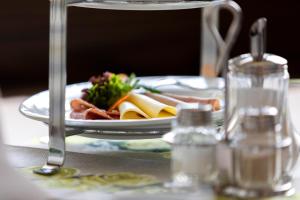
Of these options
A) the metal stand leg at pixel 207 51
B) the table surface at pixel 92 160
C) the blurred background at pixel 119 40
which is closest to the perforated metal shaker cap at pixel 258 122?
the table surface at pixel 92 160

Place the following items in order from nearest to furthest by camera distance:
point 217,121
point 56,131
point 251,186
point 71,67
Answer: point 251,186
point 56,131
point 217,121
point 71,67

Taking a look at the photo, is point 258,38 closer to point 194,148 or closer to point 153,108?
point 194,148

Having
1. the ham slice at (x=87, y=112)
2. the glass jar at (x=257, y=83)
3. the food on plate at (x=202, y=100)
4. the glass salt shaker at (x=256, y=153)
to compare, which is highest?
the glass jar at (x=257, y=83)

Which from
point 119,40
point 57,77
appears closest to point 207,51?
point 57,77

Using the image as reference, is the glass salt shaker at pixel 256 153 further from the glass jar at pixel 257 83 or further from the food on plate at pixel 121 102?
the food on plate at pixel 121 102

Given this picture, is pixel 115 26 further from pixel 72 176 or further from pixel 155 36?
pixel 72 176

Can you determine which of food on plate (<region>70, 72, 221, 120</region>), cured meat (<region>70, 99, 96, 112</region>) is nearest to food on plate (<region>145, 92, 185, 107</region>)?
food on plate (<region>70, 72, 221, 120</region>)

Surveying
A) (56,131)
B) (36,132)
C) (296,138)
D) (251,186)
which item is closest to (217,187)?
(251,186)

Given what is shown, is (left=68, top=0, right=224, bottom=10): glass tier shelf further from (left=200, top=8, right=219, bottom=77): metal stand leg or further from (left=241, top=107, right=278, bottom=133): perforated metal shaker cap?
(left=200, top=8, right=219, bottom=77): metal stand leg

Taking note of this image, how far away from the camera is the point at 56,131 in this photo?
116 centimetres

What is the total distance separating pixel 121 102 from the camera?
4.48 ft

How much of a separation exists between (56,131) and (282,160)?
0.35 m

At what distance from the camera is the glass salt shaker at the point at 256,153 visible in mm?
907

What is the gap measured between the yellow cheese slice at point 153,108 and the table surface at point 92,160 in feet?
0.19
